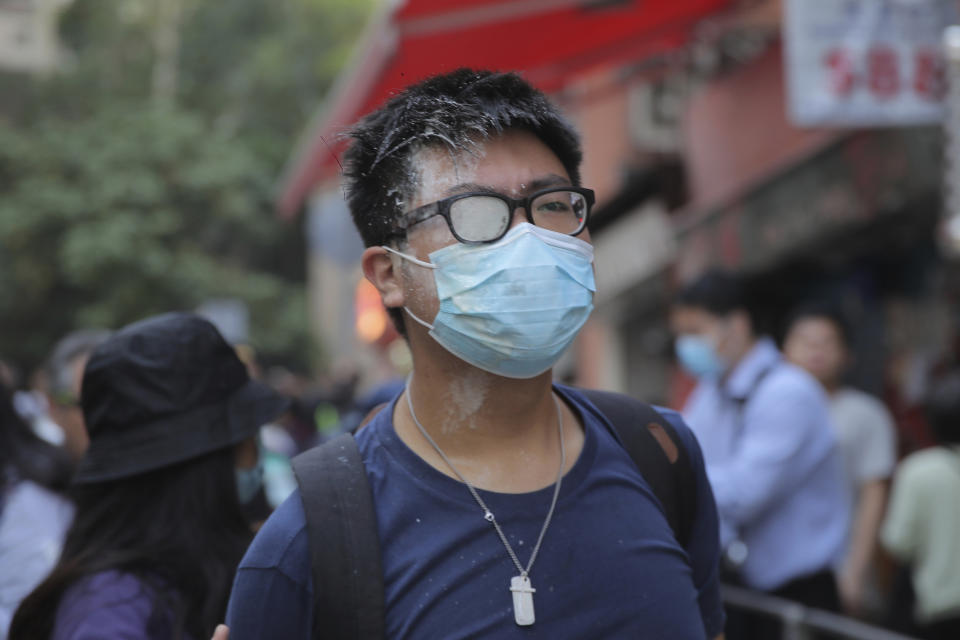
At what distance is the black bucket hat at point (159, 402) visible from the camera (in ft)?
8.16

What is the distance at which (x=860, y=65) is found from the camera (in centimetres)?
598

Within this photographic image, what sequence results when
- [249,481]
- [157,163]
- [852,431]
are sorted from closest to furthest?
1. [249,481]
2. [852,431]
3. [157,163]

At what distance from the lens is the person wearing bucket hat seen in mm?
2346

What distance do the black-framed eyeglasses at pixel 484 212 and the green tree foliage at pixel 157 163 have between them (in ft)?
73.5

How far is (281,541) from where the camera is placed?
181cm

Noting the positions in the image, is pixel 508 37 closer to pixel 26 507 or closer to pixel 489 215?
pixel 26 507

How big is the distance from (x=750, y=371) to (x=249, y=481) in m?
2.67

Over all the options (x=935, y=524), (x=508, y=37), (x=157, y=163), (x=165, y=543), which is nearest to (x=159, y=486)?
(x=165, y=543)

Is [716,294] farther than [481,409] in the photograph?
Yes

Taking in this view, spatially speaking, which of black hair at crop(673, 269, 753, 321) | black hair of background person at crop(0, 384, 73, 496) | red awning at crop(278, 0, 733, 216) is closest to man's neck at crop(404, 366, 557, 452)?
black hair of background person at crop(0, 384, 73, 496)

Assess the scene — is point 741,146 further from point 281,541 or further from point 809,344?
point 281,541

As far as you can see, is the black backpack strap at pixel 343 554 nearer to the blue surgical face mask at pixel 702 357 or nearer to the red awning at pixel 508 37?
the blue surgical face mask at pixel 702 357

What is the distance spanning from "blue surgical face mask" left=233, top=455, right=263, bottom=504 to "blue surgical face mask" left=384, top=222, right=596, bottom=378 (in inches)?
36.9

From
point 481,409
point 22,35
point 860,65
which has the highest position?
point 22,35
